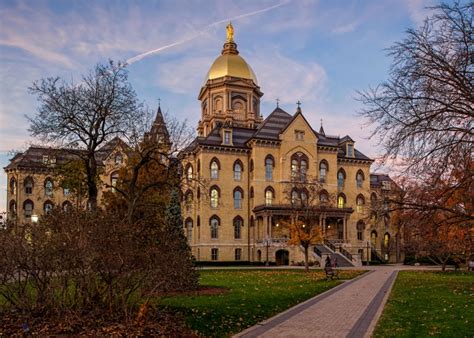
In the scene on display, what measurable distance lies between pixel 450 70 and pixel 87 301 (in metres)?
12.4

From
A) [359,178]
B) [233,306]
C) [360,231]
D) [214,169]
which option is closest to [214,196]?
[214,169]

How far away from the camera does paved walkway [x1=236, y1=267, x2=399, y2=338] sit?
12047 millimetres

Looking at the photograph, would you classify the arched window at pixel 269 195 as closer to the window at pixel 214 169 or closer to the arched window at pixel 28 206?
the window at pixel 214 169

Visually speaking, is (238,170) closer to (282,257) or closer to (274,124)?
(274,124)

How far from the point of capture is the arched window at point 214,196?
193 feet

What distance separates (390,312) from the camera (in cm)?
1560

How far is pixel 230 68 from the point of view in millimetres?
75812

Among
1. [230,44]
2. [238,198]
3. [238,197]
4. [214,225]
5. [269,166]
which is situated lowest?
[214,225]

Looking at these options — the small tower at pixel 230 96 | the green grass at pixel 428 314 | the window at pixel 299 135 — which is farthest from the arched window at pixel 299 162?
the green grass at pixel 428 314

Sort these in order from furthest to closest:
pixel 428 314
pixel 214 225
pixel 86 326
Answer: pixel 214 225, pixel 428 314, pixel 86 326

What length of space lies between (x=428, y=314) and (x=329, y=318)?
2981mm

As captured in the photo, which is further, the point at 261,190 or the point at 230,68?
the point at 230,68

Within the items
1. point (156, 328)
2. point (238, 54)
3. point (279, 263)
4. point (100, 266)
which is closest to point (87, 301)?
point (100, 266)

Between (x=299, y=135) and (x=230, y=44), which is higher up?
(x=230, y=44)
